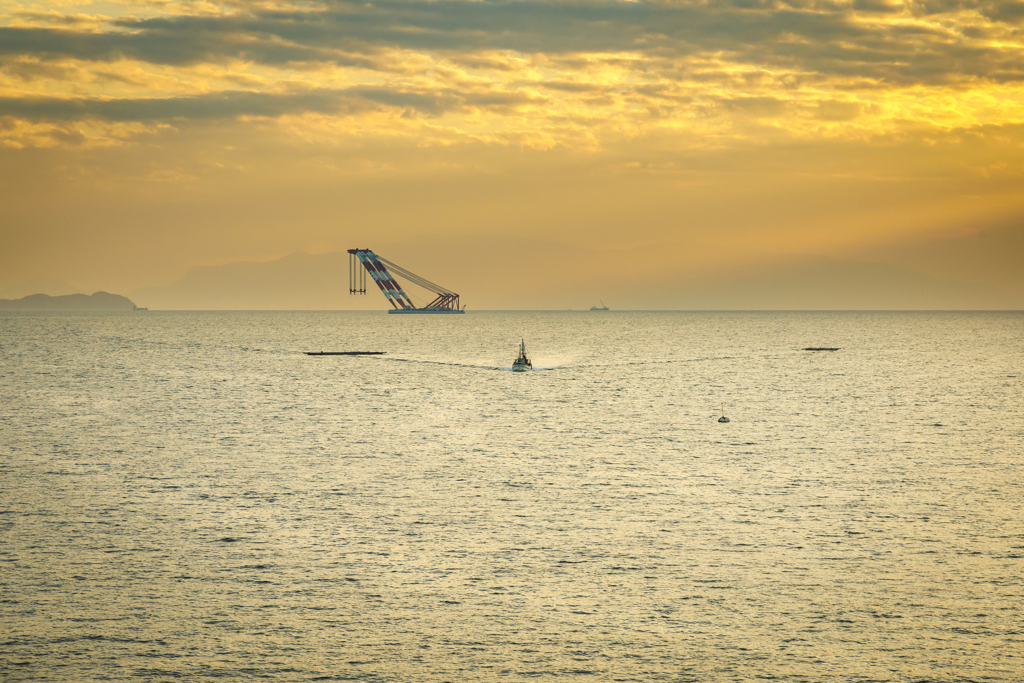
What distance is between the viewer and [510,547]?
22.1 metres

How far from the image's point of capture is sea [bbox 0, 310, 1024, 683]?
1506 centimetres

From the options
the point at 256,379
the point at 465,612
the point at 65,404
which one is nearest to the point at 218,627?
the point at 465,612

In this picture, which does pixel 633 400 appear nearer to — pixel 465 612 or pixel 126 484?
pixel 126 484

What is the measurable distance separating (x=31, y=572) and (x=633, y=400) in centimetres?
5037

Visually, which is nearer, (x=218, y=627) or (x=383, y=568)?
(x=218, y=627)

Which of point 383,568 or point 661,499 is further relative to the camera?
point 661,499

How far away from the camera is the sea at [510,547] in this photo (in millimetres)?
15062

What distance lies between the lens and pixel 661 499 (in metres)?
28.4

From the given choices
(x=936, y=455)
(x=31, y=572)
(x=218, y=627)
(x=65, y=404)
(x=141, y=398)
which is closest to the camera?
(x=218, y=627)

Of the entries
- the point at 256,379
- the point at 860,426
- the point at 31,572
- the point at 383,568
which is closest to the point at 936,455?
the point at 860,426

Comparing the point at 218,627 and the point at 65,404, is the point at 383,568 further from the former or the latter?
the point at 65,404

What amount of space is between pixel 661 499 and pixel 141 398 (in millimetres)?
49261

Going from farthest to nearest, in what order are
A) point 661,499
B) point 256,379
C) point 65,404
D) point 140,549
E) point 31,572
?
point 256,379 → point 65,404 → point 661,499 → point 140,549 → point 31,572

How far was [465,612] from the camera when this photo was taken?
17203mm
